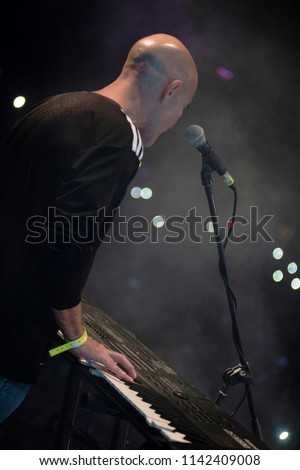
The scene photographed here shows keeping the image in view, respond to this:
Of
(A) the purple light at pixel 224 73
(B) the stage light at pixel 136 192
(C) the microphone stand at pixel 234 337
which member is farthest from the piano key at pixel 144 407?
(A) the purple light at pixel 224 73

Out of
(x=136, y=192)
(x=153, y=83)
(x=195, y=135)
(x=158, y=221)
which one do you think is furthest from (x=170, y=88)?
(x=158, y=221)

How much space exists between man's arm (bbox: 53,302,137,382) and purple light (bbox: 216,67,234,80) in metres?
4.04

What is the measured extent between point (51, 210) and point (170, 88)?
735 millimetres

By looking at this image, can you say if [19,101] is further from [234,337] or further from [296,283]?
[296,283]

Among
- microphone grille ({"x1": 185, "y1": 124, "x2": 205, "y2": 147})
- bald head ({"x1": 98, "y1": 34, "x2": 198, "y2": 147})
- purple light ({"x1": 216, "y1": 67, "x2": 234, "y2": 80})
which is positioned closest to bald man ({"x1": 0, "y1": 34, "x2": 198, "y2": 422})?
bald head ({"x1": 98, "y1": 34, "x2": 198, "y2": 147})

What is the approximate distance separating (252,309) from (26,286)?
4533mm

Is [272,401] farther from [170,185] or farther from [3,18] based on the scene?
[3,18]

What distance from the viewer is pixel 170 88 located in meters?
1.60

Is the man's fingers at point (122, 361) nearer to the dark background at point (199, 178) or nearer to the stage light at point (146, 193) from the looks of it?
the dark background at point (199, 178)

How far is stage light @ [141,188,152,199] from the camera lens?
14.5 feet

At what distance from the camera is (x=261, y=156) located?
16.5 ft

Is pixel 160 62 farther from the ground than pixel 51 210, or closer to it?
farther from the ground

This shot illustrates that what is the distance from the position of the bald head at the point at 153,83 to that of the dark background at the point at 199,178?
224cm
